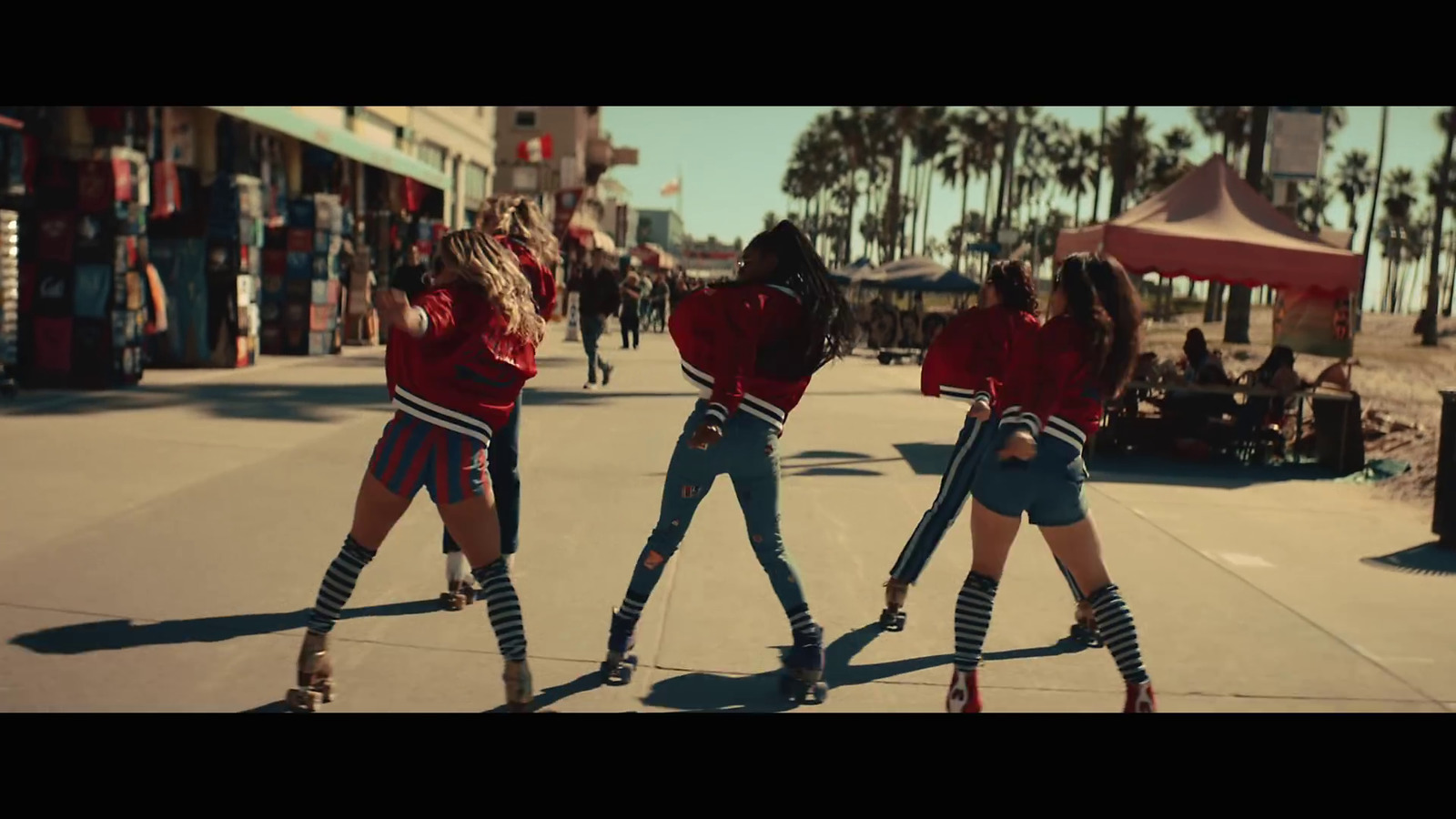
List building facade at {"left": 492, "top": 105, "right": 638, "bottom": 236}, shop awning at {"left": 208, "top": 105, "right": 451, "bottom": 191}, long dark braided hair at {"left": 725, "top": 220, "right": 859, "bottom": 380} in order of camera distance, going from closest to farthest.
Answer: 1. long dark braided hair at {"left": 725, "top": 220, "right": 859, "bottom": 380}
2. shop awning at {"left": 208, "top": 105, "right": 451, "bottom": 191}
3. building facade at {"left": 492, "top": 105, "right": 638, "bottom": 236}

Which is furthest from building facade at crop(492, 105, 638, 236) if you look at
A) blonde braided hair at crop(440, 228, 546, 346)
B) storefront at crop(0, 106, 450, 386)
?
blonde braided hair at crop(440, 228, 546, 346)

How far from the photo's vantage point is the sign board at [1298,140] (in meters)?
14.5

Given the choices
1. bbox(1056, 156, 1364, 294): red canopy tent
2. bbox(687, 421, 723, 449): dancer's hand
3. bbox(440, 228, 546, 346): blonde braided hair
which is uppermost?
bbox(1056, 156, 1364, 294): red canopy tent

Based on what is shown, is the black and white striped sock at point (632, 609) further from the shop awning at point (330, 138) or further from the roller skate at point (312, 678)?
the shop awning at point (330, 138)

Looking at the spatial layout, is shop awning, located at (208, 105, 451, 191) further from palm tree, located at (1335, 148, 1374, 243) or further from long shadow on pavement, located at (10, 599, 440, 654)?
palm tree, located at (1335, 148, 1374, 243)

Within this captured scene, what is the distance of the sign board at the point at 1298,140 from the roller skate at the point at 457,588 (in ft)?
39.0

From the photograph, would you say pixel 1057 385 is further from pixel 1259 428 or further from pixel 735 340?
A: pixel 1259 428

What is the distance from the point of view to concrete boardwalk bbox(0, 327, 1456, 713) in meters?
4.81

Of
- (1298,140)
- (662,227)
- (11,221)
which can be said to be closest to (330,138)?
(11,221)

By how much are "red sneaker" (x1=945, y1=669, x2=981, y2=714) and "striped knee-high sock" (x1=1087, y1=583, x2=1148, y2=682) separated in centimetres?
47

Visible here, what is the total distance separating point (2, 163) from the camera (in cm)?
1259

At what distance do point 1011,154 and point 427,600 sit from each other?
3370 centimetres

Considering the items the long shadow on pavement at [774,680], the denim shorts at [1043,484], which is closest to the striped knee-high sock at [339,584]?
the long shadow on pavement at [774,680]
